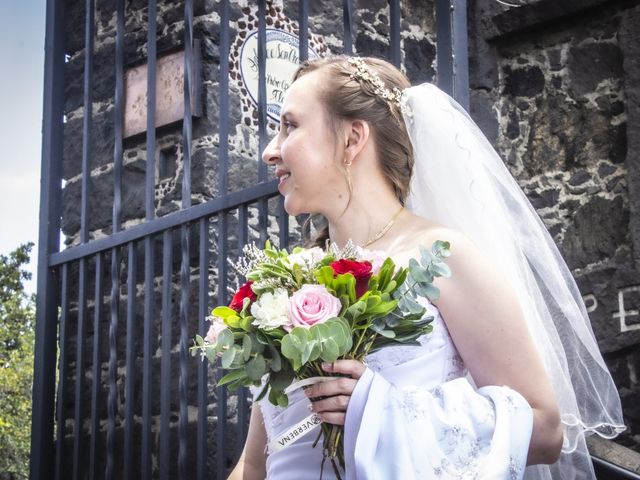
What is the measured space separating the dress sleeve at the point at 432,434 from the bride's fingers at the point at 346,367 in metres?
0.02

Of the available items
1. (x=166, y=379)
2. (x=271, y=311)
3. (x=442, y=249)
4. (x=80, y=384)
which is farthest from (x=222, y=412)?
(x=442, y=249)

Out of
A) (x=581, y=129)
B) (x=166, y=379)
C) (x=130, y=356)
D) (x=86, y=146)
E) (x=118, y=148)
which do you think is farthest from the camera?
(x=581, y=129)

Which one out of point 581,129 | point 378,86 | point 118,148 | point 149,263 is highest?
point 581,129

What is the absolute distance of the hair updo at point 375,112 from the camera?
2322 millimetres

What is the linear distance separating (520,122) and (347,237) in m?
3.94

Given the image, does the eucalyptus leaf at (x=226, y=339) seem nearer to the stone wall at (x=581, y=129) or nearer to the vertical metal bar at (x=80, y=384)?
the vertical metal bar at (x=80, y=384)

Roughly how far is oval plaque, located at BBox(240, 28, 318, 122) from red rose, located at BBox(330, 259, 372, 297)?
10.3 feet

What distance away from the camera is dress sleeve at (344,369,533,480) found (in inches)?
69.9

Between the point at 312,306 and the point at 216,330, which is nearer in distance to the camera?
the point at 312,306

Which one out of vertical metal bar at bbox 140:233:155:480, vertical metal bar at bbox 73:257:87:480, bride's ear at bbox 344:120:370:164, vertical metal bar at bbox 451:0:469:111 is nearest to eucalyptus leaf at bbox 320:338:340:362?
bride's ear at bbox 344:120:370:164

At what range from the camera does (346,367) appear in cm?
182

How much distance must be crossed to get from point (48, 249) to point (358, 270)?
Answer: 7.46 feet

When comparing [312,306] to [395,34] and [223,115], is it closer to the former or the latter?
[395,34]

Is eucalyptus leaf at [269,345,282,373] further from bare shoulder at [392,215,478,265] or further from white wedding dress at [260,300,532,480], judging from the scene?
bare shoulder at [392,215,478,265]
